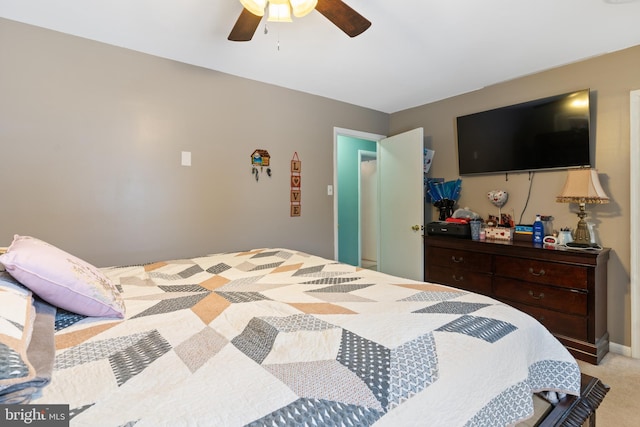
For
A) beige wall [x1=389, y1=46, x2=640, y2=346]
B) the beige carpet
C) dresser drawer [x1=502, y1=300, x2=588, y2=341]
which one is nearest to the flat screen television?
beige wall [x1=389, y1=46, x2=640, y2=346]

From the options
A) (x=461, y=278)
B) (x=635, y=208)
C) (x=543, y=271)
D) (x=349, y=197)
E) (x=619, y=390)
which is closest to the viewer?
(x=619, y=390)

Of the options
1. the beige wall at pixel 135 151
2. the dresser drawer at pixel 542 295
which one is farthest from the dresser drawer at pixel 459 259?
the beige wall at pixel 135 151

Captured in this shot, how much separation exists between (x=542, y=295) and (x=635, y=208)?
91 centimetres

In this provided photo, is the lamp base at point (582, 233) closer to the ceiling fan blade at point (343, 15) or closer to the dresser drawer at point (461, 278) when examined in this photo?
the dresser drawer at point (461, 278)

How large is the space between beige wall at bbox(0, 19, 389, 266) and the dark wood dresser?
1.73m

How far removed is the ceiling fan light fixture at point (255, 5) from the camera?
1556 millimetres

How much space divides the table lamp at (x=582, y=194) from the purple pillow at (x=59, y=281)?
9.85ft

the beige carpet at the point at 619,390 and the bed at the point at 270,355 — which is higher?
the bed at the point at 270,355

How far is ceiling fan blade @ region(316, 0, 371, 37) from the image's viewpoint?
156cm

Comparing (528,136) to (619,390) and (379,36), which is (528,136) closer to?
(379,36)

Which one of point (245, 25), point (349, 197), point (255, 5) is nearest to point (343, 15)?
point (255, 5)

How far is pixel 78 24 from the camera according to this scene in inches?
81.8

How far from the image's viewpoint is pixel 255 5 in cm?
157

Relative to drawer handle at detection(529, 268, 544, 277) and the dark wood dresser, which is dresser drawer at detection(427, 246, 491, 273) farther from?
drawer handle at detection(529, 268, 544, 277)
